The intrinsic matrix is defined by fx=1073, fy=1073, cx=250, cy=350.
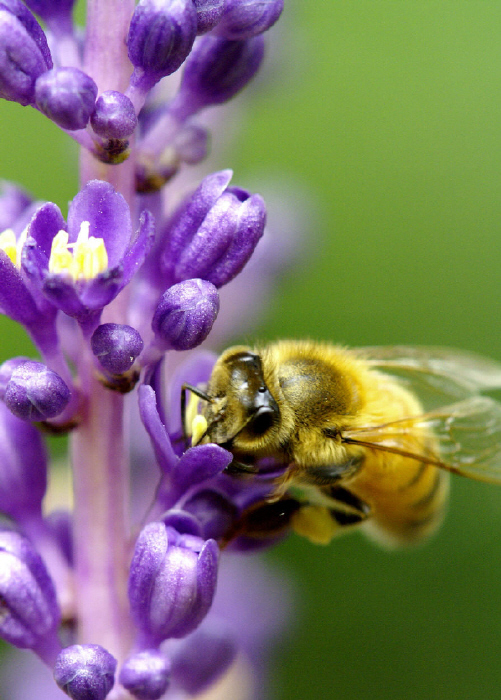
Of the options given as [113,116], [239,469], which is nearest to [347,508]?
[239,469]

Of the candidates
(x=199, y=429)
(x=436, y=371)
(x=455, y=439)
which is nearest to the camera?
(x=199, y=429)

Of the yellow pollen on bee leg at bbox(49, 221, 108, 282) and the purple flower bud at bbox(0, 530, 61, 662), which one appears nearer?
the yellow pollen on bee leg at bbox(49, 221, 108, 282)

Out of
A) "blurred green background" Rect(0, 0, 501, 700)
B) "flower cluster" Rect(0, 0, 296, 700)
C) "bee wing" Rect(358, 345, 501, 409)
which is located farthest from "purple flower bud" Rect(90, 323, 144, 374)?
"blurred green background" Rect(0, 0, 501, 700)

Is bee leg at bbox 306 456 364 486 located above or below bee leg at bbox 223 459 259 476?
above

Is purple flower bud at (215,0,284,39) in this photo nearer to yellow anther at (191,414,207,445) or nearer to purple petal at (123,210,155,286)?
purple petal at (123,210,155,286)

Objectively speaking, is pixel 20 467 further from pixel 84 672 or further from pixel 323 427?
pixel 323 427

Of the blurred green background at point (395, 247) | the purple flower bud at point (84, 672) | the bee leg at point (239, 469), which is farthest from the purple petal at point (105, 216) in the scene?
the blurred green background at point (395, 247)

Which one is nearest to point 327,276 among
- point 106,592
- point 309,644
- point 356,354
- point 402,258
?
point 402,258

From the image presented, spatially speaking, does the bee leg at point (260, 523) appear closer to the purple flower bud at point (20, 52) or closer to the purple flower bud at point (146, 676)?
the purple flower bud at point (146, 676)
